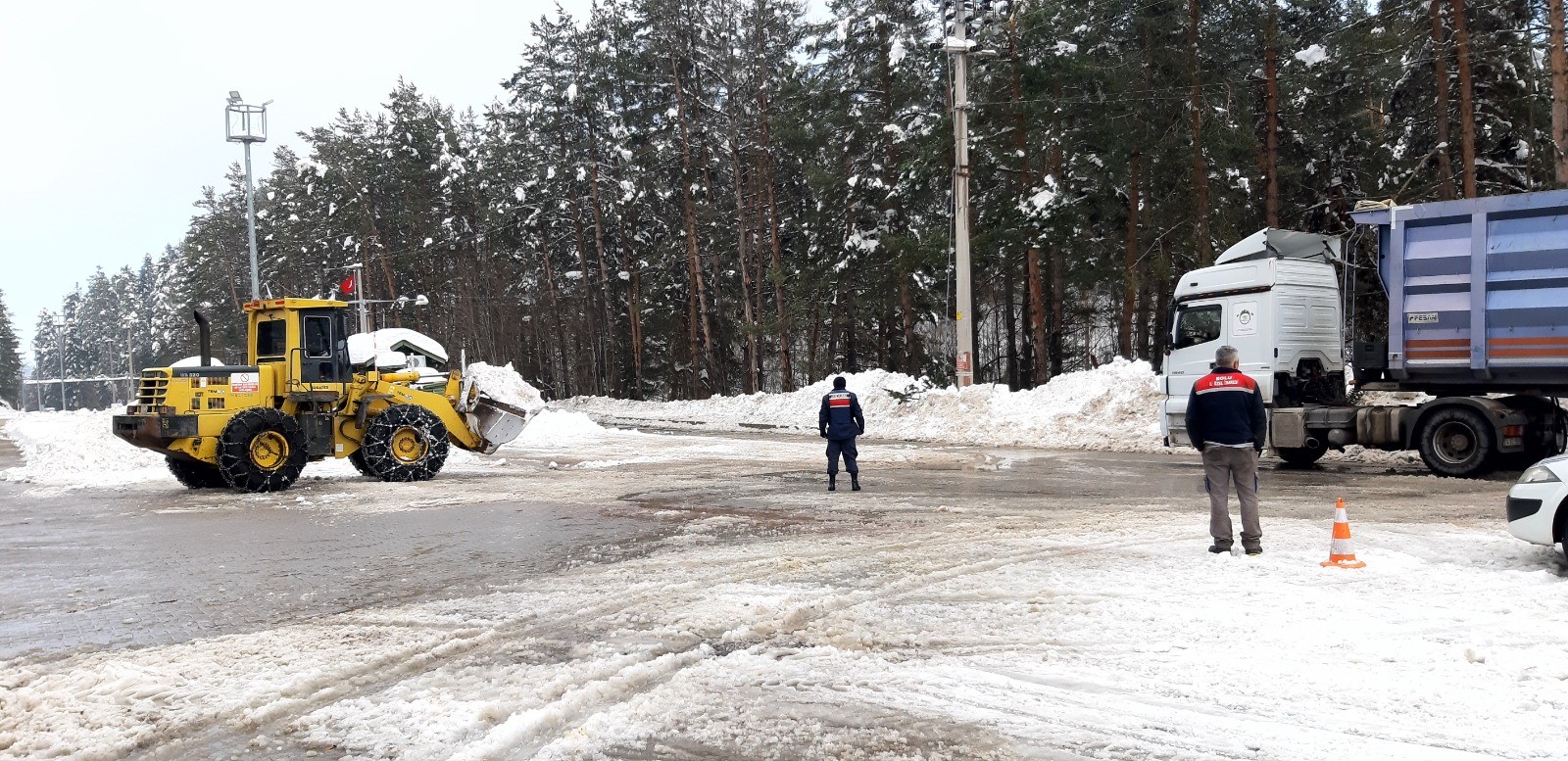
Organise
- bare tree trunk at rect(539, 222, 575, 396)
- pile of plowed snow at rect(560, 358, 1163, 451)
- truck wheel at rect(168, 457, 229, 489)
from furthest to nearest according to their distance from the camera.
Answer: bare tree trunk at rect(539, 222, 575, 396) < pile of plowed snow at rect(560, 358, 1163, 451) < truck wheel at rect(168, 457, 229, 489)

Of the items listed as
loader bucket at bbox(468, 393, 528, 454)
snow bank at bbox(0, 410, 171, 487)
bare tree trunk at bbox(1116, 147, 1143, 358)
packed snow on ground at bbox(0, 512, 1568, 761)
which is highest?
bare tree trunk at bbox(1116, 147, 1143, 358)

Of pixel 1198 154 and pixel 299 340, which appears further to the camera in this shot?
pixel 1198 154

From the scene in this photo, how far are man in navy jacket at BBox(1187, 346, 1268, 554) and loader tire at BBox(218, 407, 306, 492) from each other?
12418 millimetres

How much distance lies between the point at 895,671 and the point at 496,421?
44.7ft

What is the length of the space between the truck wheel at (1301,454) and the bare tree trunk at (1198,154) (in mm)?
9722

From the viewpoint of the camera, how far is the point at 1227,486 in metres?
8.71

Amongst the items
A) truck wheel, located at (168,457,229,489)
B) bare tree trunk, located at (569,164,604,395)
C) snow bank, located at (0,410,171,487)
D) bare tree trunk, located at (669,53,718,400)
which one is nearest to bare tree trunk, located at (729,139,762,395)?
bare tree trunk, located at (669,53,718,400)

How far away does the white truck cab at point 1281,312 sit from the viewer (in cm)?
1688

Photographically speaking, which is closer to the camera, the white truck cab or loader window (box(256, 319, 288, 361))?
loader window (box(256, 319, 288, 361))

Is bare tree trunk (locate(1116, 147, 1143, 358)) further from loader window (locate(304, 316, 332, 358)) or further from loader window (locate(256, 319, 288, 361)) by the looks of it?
loader window (locate(256, 319, 288, 361))

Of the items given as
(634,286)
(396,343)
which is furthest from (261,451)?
(634,286)

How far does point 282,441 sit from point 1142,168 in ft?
73.3

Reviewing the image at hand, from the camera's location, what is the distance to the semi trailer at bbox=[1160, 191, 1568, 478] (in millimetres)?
14398

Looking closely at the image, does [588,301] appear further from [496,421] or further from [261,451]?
[261,451]
